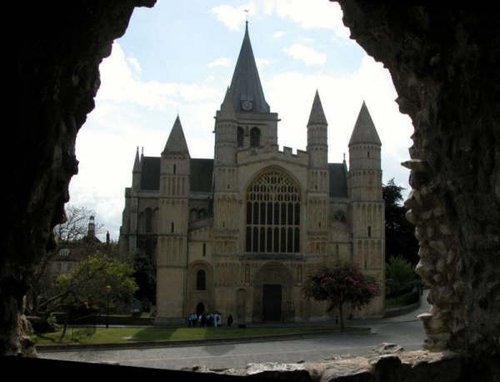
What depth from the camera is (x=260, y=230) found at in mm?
46062

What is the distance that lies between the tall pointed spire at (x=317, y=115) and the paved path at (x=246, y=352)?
20046 mm

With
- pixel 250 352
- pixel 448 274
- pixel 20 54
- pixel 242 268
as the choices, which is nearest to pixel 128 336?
pixel 250 352

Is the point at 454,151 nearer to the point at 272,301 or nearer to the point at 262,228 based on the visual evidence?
the point at 262,228

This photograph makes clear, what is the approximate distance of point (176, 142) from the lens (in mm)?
47188

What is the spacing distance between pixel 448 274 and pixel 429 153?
1.62 meters

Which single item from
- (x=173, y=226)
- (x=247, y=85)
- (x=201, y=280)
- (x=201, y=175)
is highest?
(x=247, y=85)

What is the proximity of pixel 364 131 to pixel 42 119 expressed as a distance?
43.5 meters

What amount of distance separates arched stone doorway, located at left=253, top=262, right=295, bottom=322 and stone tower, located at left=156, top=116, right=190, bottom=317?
5.38 meters

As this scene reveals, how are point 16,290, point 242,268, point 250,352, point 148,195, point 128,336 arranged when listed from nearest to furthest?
1. point 16,290
2. point 250,352
3. point 128,336
4. point 242,268
5. point 148,195

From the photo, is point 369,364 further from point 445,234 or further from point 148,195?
point 148,195

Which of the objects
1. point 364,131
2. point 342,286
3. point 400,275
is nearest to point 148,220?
point 364,131

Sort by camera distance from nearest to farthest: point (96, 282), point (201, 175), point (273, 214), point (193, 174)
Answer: point (96, 282) → point (273, 214) → point (193, 174) → point (201, 175)

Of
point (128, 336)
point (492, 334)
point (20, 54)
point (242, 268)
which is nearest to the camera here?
point (20, 54)

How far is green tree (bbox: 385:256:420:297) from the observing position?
51.2 metres
